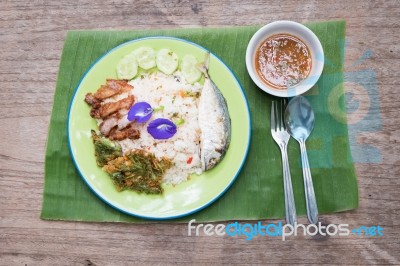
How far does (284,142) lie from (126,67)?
3.79 feet

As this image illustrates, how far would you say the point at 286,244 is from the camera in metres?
2.68

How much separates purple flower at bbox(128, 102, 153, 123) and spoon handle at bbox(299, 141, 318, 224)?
3.39 ft

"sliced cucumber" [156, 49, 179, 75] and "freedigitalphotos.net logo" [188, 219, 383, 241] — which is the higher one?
"sliced cucumber" [156, 49, 179, 75]

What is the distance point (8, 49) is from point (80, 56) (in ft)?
1.79

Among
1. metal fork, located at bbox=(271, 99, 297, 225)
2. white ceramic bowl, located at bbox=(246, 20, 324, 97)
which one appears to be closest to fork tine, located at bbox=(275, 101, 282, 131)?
metal fork, located at bbox=(271, 99, 297, 225)

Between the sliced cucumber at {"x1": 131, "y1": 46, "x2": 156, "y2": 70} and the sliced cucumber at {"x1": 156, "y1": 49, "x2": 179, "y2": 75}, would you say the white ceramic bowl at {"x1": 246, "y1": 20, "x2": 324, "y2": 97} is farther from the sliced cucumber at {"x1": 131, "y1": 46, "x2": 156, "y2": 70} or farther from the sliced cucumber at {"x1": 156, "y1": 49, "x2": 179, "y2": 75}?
the sliced cucumber at {"x1": 131, "y1": 46, "x2": 156, "y2": 70}

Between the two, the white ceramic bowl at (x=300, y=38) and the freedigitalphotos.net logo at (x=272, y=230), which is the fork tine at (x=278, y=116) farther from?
Answer: the freedigitalphotos.net logo at (x=272, y=230)

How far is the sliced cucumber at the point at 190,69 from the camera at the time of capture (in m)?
2.78

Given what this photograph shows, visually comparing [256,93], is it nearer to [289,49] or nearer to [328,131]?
[289,49]

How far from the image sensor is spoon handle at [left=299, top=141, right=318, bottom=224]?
2.65 metres

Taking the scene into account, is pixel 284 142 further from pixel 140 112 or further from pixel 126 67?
pixel 126 67

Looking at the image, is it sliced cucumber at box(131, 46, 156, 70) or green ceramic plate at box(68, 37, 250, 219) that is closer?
green ceramic plate at box(68, 37, 250, 219)

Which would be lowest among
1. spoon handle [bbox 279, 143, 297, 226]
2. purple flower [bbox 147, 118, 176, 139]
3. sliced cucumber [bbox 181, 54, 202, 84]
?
spoon handle [bbox 279, 143, 297, 226]

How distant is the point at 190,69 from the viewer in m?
2.78
